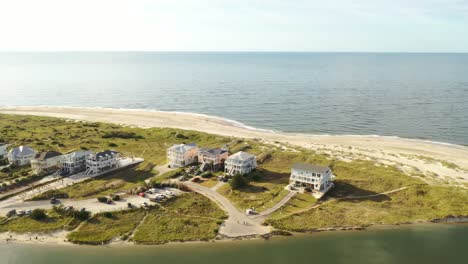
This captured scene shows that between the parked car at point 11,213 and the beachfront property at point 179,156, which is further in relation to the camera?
the beachfront property at point 179,156

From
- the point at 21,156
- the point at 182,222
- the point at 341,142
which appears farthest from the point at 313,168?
the point at 21,156

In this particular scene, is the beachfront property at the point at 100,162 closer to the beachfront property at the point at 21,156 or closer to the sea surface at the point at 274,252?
the beachfront property at the point at 21,156

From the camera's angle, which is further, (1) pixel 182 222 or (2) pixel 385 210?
(2) pixel 385 210

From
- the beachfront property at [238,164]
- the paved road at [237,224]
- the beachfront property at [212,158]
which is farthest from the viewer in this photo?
the beachfront property at [212,158]

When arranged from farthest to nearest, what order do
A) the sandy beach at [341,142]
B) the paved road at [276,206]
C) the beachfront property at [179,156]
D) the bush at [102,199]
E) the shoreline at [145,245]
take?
1. the sandy beach at [341,142]
2. the beachfront property at [179,156]
3. the bush at [102,199]
4. the paved road at [276,206]
5. the shoreline at [145,245]

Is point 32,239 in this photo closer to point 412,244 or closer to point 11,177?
point 11,177

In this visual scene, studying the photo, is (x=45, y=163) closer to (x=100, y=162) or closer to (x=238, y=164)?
(x=100, y=162)

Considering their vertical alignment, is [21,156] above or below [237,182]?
above

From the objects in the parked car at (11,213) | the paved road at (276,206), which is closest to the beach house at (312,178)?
the paved road at (276,206)

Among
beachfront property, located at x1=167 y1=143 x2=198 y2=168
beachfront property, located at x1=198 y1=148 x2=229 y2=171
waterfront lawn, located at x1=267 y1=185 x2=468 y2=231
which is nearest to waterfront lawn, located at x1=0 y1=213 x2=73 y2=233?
beachfront property, located at x1=167 y1=143 x2=198 y2=168
